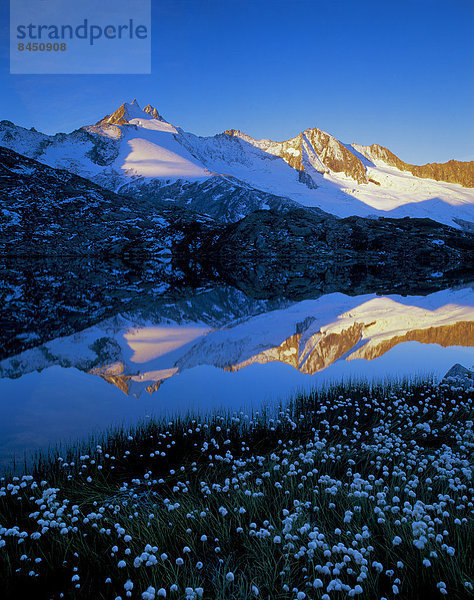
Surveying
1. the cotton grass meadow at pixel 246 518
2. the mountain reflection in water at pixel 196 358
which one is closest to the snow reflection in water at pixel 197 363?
the mountain reflection in water at pixel 196 358

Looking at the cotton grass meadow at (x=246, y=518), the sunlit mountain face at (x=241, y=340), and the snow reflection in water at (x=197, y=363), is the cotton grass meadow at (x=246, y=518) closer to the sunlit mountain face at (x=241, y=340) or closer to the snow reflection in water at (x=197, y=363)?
the snow reflection in water at (x=197, y=363)

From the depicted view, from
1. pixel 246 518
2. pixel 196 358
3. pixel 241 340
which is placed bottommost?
pixel 246 518

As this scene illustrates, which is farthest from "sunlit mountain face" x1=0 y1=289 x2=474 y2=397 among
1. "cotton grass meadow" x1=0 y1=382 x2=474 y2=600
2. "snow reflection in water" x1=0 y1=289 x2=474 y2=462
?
"cotton grass meadow" x1=0 y1=382 x2=474 y2=600

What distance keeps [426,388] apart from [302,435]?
6.65 meters

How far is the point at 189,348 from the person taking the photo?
2566 centimetres

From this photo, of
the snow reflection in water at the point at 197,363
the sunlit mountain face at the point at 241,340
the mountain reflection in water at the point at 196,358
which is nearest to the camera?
the snow reflection in water at the point at 197,363

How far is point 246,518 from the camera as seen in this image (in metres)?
7.99

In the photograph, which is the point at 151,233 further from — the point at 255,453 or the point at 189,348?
the point at 255,453

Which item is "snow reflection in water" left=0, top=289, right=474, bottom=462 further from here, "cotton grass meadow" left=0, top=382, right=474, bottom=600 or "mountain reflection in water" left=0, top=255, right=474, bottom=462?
"cotton grass meadow" left=0, top=382, right=474, bottom=600

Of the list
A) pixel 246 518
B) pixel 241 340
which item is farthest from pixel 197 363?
pixel 246 518

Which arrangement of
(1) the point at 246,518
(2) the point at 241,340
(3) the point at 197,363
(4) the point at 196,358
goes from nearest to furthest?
(1) the point at 246,518 → (3) the point at 197,363 → (4) the point at 196,358 → (2) the point at 241,340

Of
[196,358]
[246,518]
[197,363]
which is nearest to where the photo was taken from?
[246,518]

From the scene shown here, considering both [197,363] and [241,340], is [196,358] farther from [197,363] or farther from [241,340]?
[241,340]

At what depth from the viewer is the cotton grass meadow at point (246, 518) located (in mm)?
6219
